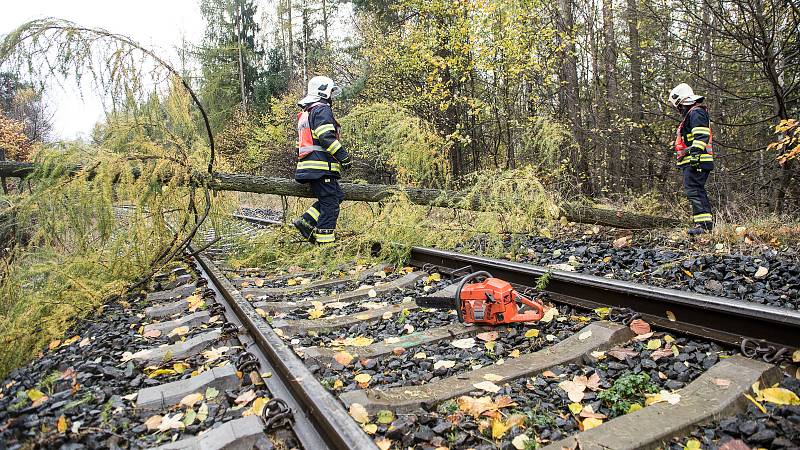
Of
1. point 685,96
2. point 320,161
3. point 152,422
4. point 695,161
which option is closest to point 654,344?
point 152,422

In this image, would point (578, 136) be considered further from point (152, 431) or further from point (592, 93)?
point (152, 431)

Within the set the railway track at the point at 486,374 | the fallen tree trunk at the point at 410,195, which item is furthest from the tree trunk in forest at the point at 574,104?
the railway track at the point at 486,374

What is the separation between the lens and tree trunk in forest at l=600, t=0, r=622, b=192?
11750 mm

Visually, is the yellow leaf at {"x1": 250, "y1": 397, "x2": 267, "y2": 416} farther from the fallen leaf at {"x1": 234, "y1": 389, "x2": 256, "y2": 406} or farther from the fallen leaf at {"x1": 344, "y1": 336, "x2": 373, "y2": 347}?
the fallen leaf at {"x1": 344, "y1": 336, "x2": 373, "y2": 347}

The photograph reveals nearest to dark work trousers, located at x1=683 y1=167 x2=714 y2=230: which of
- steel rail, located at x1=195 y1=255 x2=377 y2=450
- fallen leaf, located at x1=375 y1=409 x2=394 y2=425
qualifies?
fallen leaf, located at x1=375 y1=409 x2=394 y2=425

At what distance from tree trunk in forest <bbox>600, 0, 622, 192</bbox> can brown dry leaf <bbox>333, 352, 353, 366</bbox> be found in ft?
33.7

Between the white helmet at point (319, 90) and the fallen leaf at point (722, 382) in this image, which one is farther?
the white helmet at point (319, 90)

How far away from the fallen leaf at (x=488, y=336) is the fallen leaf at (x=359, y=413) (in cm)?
114

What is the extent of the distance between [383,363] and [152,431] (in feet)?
4.11

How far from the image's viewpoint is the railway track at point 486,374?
199 centimetres

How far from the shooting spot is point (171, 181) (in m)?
5.47

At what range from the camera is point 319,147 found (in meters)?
6.41

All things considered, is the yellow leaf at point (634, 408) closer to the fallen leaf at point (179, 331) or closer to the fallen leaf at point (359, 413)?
the fallen leaf at point (359, 413)

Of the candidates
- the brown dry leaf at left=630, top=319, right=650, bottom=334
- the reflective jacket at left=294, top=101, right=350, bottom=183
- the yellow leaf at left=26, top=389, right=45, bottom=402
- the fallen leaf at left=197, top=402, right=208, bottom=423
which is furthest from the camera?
the reflective jacket at left=294, top=101, right=350, bottom=183
